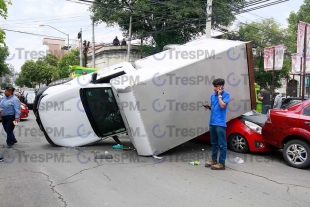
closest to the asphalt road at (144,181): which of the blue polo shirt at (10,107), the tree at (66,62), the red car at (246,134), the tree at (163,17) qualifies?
the red car at (246,134)

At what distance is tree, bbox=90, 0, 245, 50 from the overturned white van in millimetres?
13083

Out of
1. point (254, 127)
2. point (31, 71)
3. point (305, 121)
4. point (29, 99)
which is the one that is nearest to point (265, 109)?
point (254, 127)

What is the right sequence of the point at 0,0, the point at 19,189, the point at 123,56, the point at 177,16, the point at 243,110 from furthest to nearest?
the point at 123,56
the point at 177,16
the point at 0,0
the point at 243,110
the point at 19,189

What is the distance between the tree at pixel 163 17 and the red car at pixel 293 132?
47.2ft

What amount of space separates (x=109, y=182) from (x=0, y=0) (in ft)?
21.8

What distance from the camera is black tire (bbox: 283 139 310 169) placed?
5.83 metres

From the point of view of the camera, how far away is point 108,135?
7.74 meters

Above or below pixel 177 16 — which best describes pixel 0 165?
below

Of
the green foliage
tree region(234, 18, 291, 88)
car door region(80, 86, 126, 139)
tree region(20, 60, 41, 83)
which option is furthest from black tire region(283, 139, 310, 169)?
tree region(20, 60, 41, 83)

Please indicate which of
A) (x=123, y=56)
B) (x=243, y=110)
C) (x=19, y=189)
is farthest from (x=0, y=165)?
(x=123, y=56)

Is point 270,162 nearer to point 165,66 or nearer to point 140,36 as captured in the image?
point 165,66

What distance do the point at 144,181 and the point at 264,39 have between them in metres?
29.5

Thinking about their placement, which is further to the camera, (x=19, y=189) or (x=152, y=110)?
(x=152, y=110)

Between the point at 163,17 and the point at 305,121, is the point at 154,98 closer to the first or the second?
the point at 305,121
